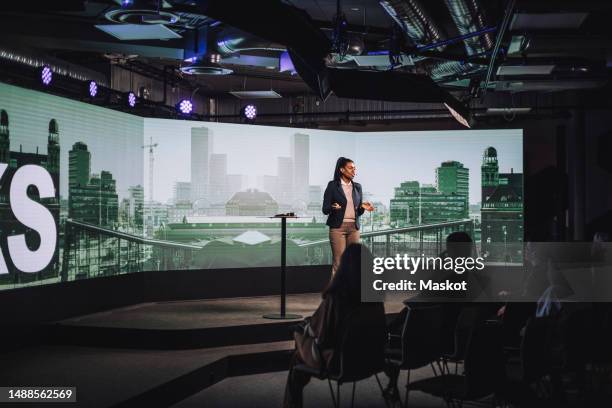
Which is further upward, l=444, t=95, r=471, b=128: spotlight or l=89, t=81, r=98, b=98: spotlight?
l=89, t=81, r=98, b=98: spotlight

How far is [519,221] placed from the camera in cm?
1065

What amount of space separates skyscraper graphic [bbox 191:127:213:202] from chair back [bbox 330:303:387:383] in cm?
505

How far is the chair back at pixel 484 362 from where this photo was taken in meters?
3.81

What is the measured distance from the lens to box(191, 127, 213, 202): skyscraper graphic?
348 inches

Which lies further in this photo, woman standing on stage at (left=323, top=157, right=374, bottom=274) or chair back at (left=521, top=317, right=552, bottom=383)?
woman standing on stage at (left=323, top=157, right=374, bottom=274)

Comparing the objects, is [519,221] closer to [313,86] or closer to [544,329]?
[313,86]

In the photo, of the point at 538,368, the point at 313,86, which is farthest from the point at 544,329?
the point at 313,86

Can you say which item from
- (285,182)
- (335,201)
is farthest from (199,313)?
(285,182)

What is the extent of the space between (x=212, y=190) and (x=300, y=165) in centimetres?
140

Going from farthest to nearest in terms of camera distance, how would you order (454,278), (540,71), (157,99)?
(157,99), (540,71), (454,278)

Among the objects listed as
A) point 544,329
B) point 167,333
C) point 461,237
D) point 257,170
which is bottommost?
point 167,333

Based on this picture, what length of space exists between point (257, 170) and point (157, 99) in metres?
3.06

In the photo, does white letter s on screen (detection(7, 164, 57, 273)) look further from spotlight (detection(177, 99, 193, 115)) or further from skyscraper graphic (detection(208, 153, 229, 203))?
spotlight (detection(177, 99, 193, 115))

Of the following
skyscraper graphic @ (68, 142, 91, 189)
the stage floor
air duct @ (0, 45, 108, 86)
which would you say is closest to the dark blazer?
the stage floor
